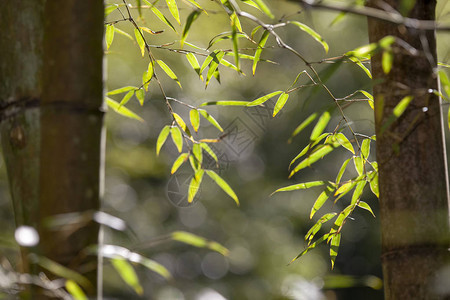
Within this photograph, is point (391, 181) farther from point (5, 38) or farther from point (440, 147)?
point (5, 38)

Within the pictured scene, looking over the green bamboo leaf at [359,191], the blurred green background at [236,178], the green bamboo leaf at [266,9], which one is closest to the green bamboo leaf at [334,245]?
the green bamboo leaf at [359,191]

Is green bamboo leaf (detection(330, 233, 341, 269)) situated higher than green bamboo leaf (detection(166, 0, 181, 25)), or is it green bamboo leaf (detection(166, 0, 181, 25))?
green bamboo leaf (detection(166, 0, 181, 25))

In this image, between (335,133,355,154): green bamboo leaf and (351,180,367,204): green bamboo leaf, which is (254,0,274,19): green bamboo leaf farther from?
(351,180,367,204): green bamboo leaf

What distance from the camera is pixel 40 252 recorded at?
556mm

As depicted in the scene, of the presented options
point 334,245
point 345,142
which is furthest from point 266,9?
point 334,245

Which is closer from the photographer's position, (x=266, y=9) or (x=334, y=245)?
(x=266, y=9)

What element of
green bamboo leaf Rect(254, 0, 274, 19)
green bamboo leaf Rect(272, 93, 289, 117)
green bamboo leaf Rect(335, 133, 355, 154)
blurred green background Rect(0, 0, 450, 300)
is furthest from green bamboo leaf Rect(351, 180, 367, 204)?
blurred green background Rect(0, 0, 450, 300)

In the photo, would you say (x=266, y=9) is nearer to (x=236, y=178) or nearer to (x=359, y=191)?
(x=359, y=191)

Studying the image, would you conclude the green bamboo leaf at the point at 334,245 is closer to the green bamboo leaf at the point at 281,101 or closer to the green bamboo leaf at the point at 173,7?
the green bamboo leaf at the point at 281,101

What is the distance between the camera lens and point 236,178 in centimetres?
655

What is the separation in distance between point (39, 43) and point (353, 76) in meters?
6.30

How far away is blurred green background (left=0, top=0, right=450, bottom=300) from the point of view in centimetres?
532

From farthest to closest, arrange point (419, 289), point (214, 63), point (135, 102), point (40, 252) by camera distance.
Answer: point (135, 102), point (214, 63), point (419, 289), point (40, 252)

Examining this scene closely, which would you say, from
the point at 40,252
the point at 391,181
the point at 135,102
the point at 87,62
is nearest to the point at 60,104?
the point at 87,62
